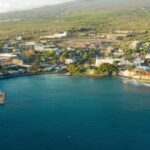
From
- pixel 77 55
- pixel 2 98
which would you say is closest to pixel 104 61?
pixel 77 55

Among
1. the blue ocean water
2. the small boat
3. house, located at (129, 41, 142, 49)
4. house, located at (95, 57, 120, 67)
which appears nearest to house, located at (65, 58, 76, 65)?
house, located at (95, 57, 120, 67)

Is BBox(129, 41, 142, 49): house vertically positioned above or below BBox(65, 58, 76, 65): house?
above

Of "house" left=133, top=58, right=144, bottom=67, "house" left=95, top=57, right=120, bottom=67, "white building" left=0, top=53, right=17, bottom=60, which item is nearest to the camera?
"house" left=133, top=58, right=144, bottom=67

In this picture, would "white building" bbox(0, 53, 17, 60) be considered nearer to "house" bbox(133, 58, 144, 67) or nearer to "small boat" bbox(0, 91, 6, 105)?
"house" bbox(133, 58, 144, 67)

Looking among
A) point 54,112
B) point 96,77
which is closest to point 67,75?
point 96,77

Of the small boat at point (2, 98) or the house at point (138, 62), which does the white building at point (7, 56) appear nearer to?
the house at point (138, 62)

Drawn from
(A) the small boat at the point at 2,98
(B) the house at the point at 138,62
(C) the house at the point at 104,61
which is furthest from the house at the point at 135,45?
(A) the small boat at the point at 2,98
